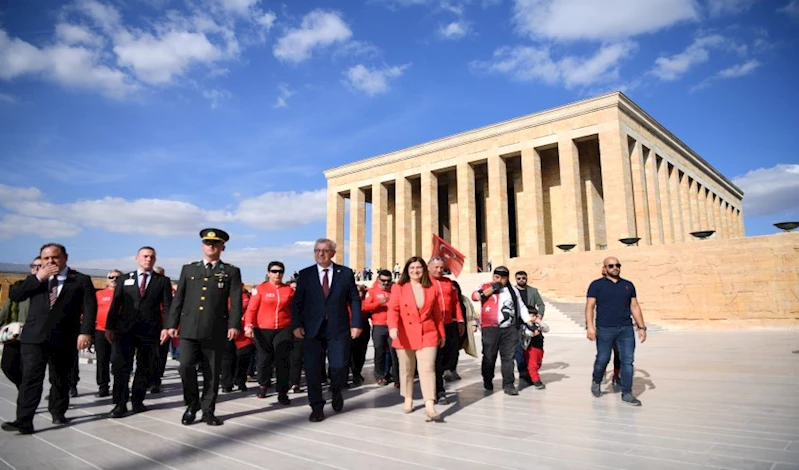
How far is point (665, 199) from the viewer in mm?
31906

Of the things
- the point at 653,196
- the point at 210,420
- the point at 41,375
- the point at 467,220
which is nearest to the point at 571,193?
the point at 653,196

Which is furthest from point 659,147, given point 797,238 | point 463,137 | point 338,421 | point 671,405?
point 338,421

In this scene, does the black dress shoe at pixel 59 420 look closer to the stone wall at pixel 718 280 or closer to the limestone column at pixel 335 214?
the stone wall at pixel 718 280

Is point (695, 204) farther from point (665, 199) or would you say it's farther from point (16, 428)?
point (16, 428)

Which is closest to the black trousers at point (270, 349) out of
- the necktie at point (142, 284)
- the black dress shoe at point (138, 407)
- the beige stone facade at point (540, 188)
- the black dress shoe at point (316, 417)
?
the black dress shoe at point (316, 417)

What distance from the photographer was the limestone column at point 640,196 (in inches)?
1081

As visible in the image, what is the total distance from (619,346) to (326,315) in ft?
11.6

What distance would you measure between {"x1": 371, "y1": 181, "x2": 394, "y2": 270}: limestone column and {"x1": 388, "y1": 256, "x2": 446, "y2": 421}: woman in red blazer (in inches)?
1282

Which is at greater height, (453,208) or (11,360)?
(453,208)

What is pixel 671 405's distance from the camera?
522 cm

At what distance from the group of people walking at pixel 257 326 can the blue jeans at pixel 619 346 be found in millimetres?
15

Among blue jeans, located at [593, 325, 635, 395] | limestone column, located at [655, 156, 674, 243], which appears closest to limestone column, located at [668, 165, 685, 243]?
limestone column, located at [655, 156, 674, 243]

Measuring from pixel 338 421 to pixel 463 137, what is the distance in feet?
100

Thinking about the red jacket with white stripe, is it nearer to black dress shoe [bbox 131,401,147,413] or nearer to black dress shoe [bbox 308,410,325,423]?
black dress shoe [bbox 131,401,147,413]
